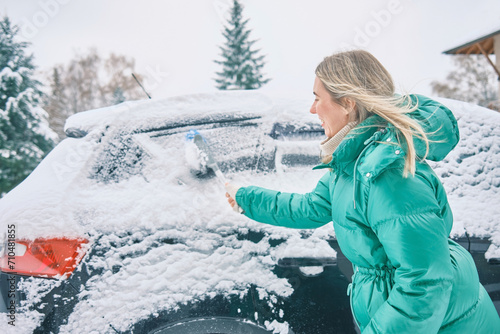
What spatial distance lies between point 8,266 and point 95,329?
1.65 feet

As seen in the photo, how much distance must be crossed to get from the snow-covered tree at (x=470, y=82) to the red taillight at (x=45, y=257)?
3100 cm

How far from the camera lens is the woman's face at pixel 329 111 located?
1.10 m

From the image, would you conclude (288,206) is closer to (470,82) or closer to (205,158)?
(205,158)

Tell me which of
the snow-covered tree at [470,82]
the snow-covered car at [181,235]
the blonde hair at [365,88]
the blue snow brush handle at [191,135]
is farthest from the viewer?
the snow-covered tree at [470,82]

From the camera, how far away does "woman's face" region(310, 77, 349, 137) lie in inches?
43.4

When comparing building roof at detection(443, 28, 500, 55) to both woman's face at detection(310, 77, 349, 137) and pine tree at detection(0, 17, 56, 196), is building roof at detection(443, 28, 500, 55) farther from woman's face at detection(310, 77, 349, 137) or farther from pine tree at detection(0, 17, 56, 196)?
pine tree at detection(0, 17, 56, 196)

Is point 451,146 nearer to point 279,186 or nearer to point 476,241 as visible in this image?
point 476,241

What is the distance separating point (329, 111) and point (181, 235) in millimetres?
864

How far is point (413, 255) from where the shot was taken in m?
0.79

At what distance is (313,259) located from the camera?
1.37m

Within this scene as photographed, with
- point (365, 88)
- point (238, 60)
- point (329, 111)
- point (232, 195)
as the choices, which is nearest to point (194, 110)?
point (232, 195)

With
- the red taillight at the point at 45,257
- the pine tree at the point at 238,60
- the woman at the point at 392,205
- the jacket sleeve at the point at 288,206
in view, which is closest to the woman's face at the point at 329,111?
the woman at the point at 392,205

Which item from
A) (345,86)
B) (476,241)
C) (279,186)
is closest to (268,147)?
(279,186)

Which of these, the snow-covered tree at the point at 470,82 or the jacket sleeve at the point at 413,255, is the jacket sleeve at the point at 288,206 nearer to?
the jacket sleeve at the point at 413,255
